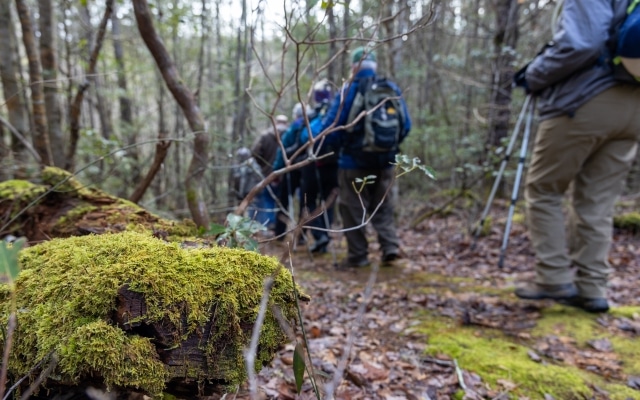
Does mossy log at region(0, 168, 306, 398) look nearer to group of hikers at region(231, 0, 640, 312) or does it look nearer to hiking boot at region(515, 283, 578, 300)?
group of hikers at region(231, 0, 640, 312)

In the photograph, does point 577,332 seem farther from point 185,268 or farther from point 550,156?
point 185,268

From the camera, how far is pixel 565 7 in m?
3.18

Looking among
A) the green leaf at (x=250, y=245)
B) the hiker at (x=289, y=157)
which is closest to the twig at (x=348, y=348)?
the green leaf at (x=250, y=245)

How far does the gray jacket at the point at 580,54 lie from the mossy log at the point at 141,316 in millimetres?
2955

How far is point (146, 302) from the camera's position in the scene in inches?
48.4

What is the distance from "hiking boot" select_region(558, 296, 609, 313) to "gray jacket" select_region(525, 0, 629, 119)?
157cm

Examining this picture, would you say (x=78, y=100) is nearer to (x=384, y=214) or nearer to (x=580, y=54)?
(x=384, y=214)

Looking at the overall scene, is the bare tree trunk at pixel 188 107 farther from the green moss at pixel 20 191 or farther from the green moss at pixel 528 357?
the green moss at pixel 528 357

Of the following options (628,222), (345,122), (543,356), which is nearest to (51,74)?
(345,122)

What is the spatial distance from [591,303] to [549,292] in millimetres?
320

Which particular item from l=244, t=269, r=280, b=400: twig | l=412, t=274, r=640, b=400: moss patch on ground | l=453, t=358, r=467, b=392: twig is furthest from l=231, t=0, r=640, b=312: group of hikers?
l=244, t=269, r=280, b=400: twig

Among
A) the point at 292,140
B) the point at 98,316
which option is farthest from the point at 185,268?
the point at 292,140

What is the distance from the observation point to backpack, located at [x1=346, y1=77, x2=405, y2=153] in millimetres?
4312

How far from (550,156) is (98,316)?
351 cm
